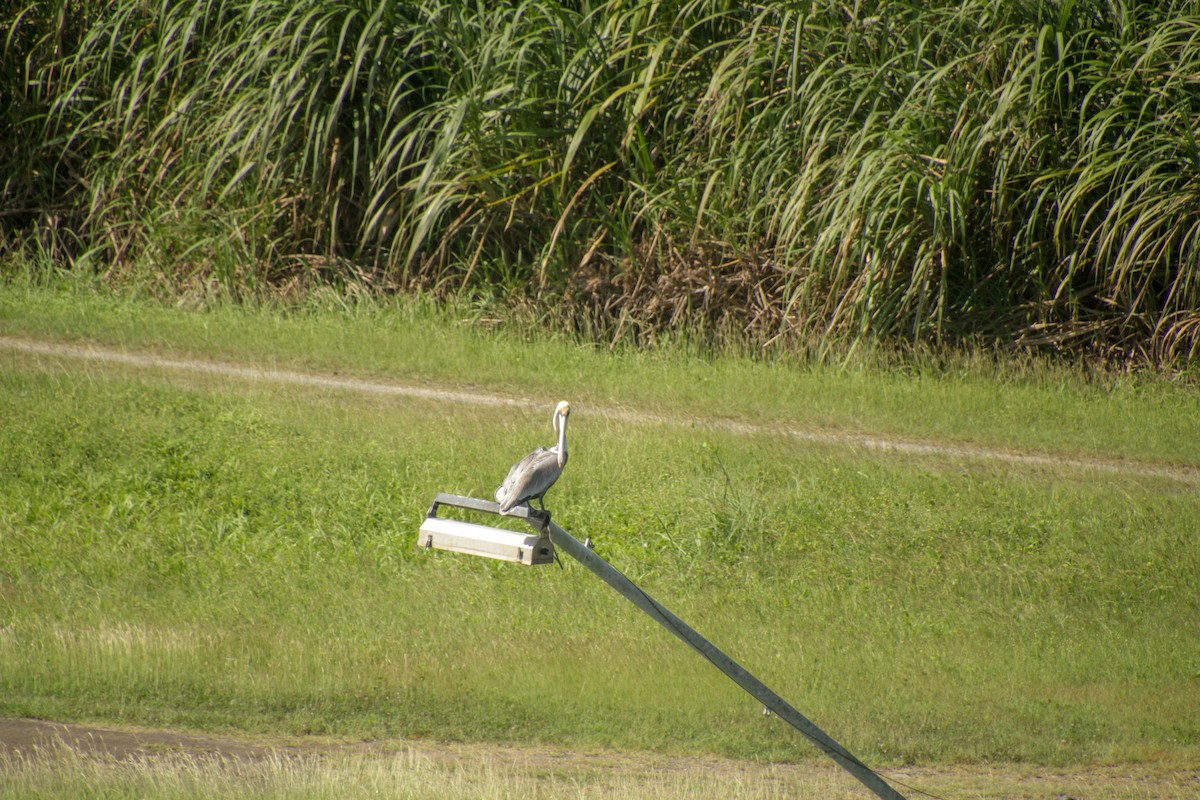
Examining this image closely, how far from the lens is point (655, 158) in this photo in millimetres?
11453

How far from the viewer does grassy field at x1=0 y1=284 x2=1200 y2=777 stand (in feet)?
18.5

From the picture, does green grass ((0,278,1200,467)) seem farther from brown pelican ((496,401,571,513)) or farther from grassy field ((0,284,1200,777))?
brown pelican ((496,401,571,513))

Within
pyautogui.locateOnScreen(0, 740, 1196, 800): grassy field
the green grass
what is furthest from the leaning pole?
the green grass

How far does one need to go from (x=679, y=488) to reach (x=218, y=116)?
6.63 meters

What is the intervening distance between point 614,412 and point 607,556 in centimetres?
193

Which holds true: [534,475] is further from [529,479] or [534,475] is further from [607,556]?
[607,556]

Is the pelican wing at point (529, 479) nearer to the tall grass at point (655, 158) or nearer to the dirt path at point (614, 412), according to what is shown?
the dirt path at point (614, 412)

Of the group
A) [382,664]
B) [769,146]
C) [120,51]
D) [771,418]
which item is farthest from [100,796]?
[120,51]

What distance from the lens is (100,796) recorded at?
4547 mm

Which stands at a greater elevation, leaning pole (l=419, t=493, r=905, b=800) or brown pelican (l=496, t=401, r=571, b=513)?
brown pelican (l=496, t=401, r=571, b=513)

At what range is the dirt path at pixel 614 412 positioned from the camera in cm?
834

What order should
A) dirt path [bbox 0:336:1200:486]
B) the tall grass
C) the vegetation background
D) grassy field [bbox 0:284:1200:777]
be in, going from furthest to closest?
the tall grass < dirt path [bbox 0:336:1200:486] < the vegetation background < grassy field [bbox 0:284:1200:777]

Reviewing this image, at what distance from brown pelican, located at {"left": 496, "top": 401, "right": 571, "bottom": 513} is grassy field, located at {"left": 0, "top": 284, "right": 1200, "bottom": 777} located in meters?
2.56

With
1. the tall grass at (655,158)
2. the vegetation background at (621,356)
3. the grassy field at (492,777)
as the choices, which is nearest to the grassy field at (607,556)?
the vegetation background at (621,356)
